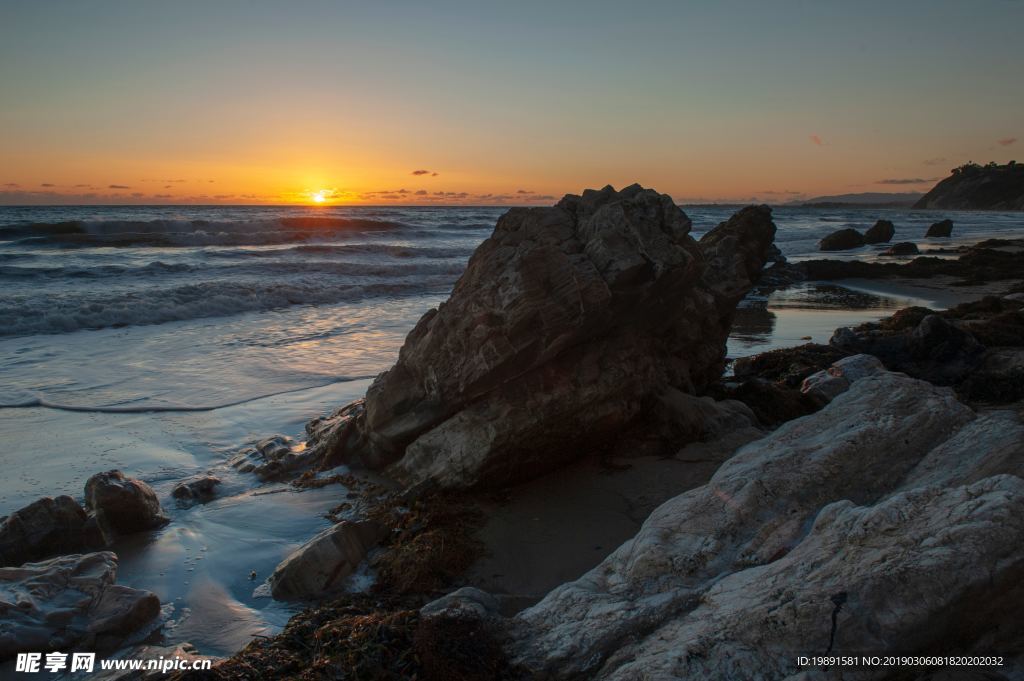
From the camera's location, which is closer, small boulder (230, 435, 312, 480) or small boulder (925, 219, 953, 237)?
small boulder (230, 435, 312, 480)

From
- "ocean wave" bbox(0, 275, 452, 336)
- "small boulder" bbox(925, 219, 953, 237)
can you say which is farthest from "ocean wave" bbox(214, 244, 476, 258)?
"small boulder" bbox(925, 219, 953, 237)

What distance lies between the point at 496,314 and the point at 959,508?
4517mm

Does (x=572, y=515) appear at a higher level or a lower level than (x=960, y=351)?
lower

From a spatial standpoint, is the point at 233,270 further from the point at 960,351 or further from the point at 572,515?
the point at 960,351

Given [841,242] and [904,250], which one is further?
[841,242]

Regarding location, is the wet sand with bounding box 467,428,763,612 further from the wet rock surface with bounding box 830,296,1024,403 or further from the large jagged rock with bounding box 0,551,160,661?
the wet rock surface with bounding box 830,296,1024,403

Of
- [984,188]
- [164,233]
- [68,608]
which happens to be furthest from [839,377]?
[984,188]

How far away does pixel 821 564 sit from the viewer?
329cm

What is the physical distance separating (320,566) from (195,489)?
9.18ft

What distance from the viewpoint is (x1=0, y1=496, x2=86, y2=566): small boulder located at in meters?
6.04

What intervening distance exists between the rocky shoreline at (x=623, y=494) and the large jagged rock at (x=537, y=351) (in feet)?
0.09

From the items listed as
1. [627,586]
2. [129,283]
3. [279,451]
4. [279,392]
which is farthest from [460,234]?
[627,586]

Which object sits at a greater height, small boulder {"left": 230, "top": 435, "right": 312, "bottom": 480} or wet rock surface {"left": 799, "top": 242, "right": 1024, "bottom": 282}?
wet rock surface {"left": 799, "top": 242, "right": 1024, "bottom": 282}

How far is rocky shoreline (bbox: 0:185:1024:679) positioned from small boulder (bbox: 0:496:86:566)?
19mm
